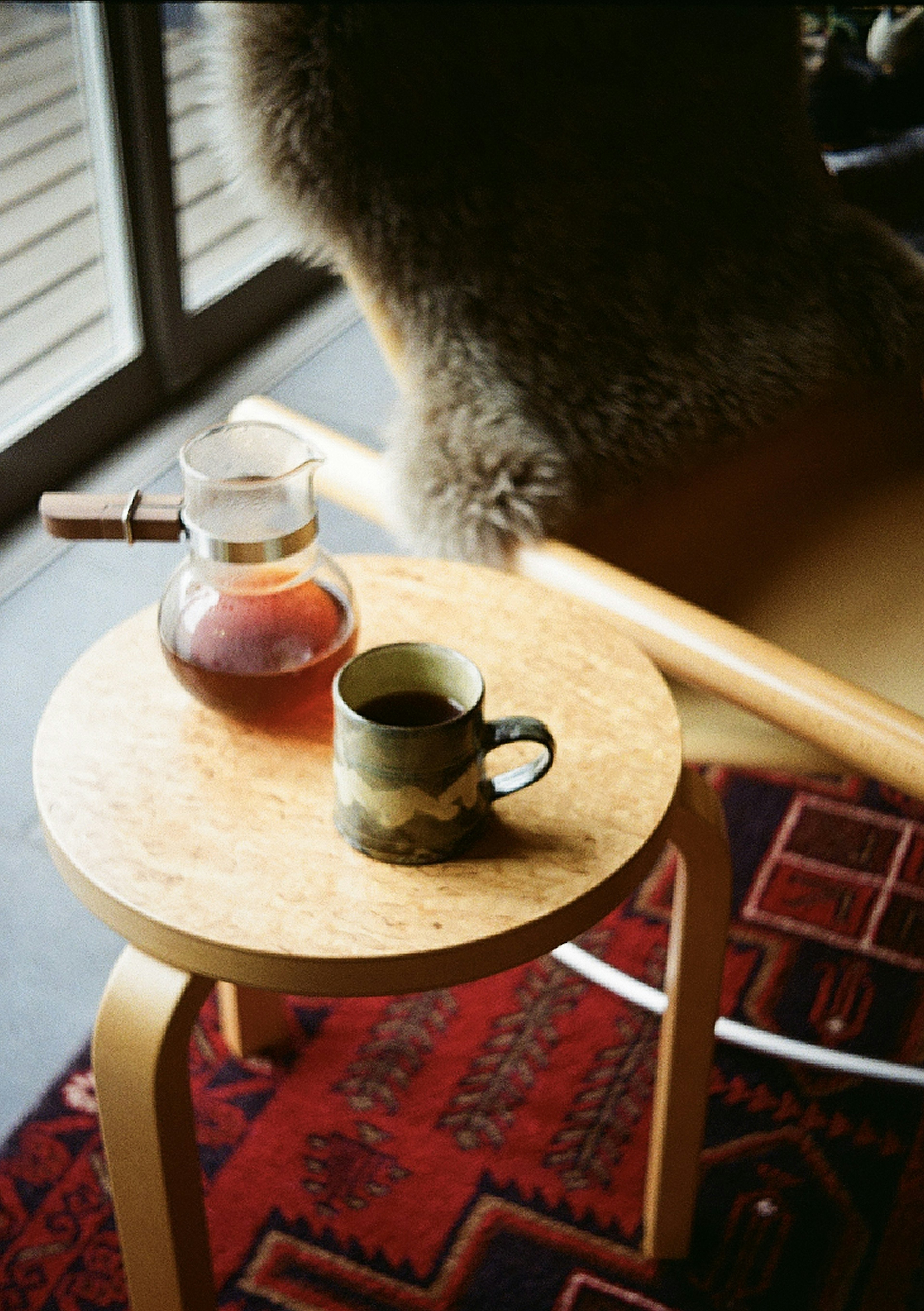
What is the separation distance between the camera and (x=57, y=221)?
85.6 inches

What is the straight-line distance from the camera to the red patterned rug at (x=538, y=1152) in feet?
3.55

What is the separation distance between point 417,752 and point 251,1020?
0.61 metres

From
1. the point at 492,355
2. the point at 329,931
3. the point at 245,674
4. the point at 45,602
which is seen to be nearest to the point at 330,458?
the point at 492,355

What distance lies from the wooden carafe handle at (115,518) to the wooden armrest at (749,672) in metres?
0.37

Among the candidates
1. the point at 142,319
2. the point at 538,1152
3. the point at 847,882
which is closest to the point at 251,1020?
the point at 538,1152

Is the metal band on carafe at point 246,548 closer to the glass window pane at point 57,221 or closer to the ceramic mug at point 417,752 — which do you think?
the ceramic mug at point 417,752

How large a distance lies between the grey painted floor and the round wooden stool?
48 cm

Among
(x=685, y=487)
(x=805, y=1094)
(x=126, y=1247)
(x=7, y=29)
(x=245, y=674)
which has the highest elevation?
(x=7, y=29)

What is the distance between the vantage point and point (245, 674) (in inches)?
32.8

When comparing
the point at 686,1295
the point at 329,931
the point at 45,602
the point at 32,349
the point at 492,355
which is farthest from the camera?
the point at 32,349

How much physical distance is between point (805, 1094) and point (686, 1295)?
245mm

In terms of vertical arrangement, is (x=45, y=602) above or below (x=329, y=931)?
below

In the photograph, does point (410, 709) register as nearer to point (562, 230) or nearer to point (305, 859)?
point (305, 859)

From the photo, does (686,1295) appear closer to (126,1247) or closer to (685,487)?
(126,1247)
